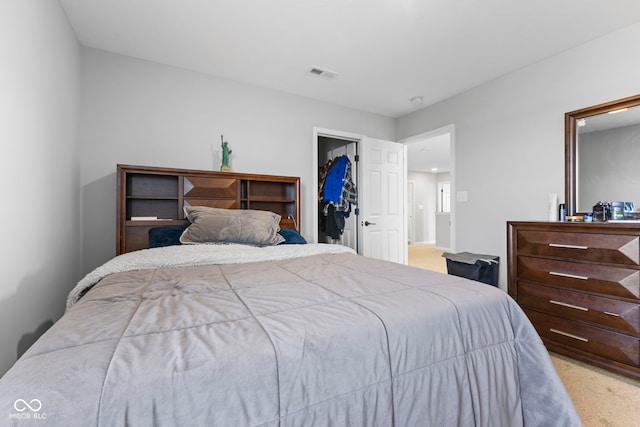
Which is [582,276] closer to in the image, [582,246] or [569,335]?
[582,246]

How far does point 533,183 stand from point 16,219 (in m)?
3.71

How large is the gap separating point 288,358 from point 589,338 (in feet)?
7.56

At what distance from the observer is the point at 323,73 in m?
2.88

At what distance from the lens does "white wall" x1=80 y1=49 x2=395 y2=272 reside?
2486mm

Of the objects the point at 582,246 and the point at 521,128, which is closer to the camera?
the point at 582,246

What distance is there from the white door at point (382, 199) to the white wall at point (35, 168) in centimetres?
293

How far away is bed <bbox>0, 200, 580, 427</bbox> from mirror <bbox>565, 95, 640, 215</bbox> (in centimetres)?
194

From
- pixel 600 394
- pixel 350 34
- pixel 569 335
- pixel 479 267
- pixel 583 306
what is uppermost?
pixel 350 34

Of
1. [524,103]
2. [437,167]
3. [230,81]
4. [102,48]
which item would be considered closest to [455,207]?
[524,103]

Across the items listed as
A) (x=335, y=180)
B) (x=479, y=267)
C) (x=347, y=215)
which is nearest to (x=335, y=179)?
(x=335, y=180)

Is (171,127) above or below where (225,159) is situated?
above
